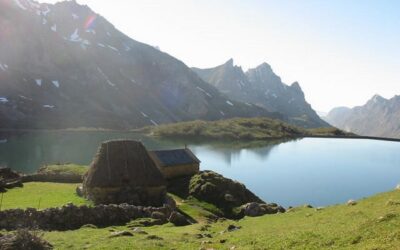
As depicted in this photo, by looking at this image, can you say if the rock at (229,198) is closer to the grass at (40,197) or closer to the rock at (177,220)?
the rock at (177,220)

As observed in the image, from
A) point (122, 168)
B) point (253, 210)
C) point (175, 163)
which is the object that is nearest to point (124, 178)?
point (122, 168)

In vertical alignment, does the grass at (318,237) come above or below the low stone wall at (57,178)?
above

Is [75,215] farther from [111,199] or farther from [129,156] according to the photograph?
[129,156]

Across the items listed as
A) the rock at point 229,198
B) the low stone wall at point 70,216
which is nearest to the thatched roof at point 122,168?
the low stone wall at point 70,216

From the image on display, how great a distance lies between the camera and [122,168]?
51.2 m

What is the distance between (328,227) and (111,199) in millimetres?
30909

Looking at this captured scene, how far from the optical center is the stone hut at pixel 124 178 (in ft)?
162

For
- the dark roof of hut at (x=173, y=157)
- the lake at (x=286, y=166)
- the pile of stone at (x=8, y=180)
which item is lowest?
the lake at (x=286, y=166)

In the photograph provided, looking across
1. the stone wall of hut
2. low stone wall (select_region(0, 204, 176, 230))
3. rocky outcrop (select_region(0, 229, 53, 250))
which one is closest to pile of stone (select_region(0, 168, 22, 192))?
low stone wall (select_region(0, 204, 176, 230))

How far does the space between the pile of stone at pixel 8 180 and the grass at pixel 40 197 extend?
1067mm

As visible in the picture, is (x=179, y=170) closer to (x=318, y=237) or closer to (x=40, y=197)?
(x=40, y=197)

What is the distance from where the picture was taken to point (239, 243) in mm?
23875

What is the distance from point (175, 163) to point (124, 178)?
58.9 ft

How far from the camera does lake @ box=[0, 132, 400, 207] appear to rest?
86938 millimetres
